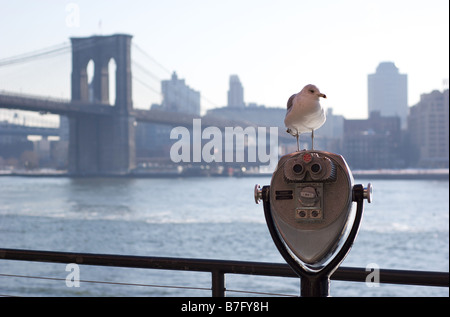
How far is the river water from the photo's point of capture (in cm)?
2086

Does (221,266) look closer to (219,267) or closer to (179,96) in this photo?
→ (219,267)

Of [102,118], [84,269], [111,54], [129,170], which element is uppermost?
[111,54]

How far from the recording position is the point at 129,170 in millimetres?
48438

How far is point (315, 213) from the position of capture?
1544 mm

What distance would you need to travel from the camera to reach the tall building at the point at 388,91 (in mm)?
69438

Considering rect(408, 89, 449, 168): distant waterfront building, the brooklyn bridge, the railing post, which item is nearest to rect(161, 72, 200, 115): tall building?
the brooklyn bridge

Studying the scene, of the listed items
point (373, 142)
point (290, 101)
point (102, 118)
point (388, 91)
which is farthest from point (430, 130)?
point (290, 101)

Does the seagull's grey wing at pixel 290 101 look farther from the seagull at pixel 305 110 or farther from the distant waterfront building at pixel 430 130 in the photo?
the distant waterfront building at pixel 430 130

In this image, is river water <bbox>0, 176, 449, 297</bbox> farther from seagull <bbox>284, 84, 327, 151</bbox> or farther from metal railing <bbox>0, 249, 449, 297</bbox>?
seagull <bbox>284, 84, 327, 151</bbox>

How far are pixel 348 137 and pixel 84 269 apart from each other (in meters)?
36.3

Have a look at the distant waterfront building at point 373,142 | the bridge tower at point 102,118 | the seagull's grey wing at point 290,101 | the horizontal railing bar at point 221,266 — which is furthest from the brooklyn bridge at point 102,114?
the seagull's grey wing at point 290,101

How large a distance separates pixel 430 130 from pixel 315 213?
222ft
